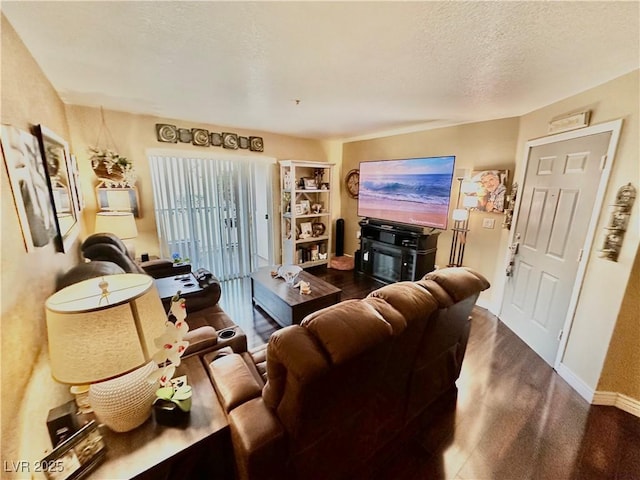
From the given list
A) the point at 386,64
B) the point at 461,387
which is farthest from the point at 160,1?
the point at 461,387

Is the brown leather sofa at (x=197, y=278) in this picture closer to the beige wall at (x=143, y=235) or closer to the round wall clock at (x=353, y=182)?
the beige wall at (x=143, y=235)

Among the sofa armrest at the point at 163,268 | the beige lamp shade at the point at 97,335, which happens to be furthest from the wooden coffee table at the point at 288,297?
the beige lamp shade at the point at 97,335

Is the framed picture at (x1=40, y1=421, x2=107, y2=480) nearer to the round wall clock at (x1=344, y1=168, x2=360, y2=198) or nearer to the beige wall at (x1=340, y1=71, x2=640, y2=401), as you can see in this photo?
the beige wall at (x1=340, y1=71, x2=640, y2=401)

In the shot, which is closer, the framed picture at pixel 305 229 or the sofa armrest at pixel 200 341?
the sofa armrest at pixel 200 341

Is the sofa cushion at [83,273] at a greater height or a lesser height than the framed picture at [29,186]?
lesser

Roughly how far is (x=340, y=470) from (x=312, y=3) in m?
2.17

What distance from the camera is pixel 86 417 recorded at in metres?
0.97

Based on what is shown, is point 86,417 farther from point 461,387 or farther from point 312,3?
point 461,387

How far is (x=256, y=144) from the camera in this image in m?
3.88

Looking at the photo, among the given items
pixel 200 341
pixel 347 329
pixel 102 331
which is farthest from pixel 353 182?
pixel 102 331

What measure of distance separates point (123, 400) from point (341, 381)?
0.79 m

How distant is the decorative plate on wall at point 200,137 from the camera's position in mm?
3361

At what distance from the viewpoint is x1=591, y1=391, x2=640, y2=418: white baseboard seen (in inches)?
70.2

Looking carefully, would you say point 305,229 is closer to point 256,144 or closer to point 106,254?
point 256,144
